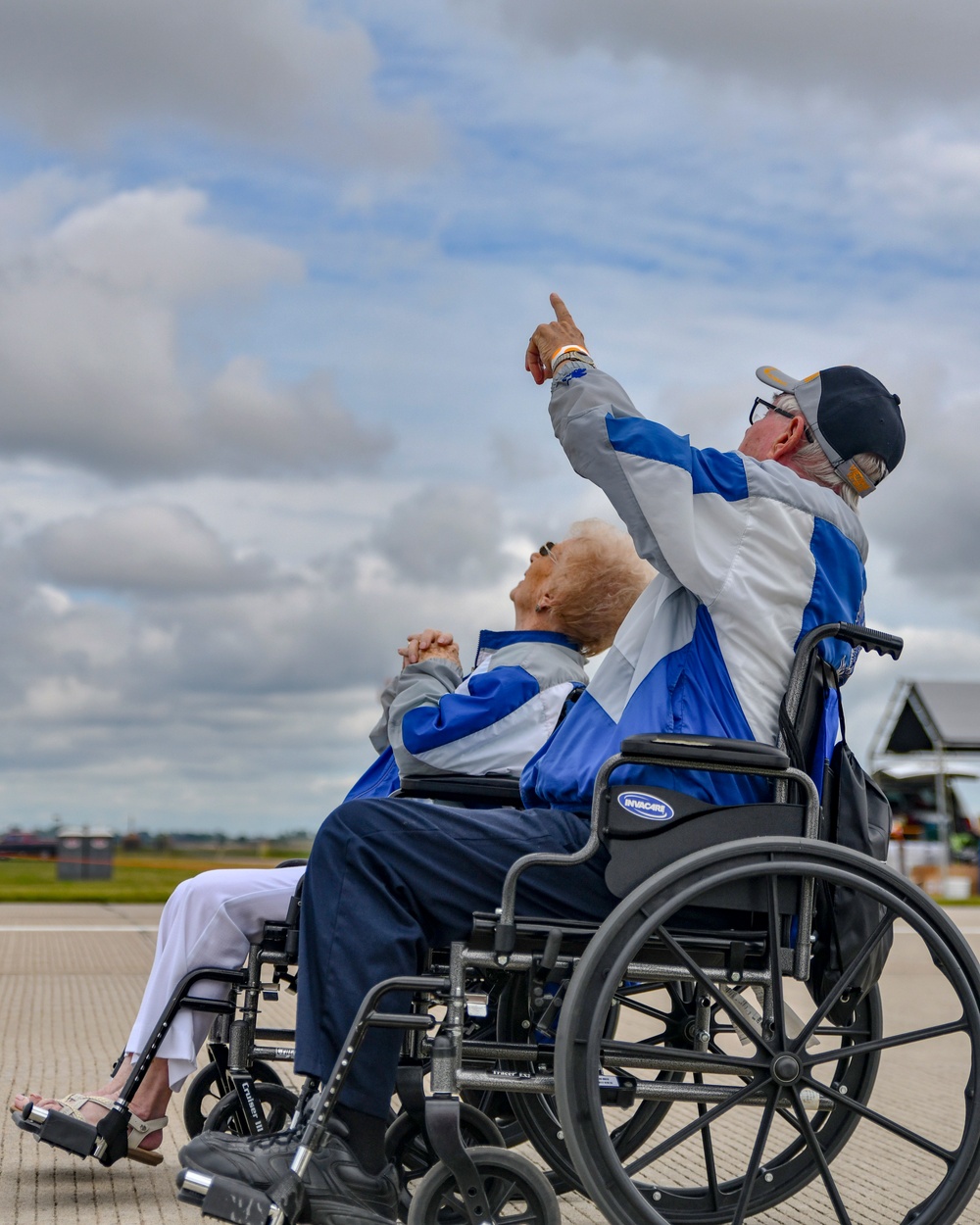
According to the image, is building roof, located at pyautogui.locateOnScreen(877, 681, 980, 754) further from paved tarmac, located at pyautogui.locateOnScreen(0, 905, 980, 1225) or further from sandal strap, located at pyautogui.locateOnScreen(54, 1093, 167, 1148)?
sandal strap, located at pyautogui.locateOnScreen(54, 1093, 167, 1148)

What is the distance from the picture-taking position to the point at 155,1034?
2891 millimetres

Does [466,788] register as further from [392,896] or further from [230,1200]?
[230,1200]

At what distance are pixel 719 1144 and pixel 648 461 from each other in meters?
2.13

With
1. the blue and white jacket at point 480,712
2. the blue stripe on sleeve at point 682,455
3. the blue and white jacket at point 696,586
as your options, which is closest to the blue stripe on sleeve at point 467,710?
the blue and white jacket at point 480,712

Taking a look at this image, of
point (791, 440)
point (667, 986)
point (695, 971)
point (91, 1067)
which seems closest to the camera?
point (695, 971)

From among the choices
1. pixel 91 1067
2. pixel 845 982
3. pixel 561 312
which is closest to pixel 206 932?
pixel 845 982

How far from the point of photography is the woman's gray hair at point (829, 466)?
9.28 feet

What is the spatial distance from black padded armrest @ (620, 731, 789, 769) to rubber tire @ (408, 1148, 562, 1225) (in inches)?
27.6

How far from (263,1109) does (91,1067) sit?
5.94ft

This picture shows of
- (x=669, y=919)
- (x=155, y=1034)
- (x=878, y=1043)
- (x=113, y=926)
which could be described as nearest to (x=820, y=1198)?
(x=878, y=1043)

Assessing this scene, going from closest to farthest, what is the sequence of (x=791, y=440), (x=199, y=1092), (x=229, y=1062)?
(x=791, y=440) < (x=229, y=1062) < (x=199, y=1092)

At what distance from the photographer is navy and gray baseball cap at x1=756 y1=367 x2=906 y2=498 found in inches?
111

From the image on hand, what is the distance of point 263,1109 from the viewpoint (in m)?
3.01

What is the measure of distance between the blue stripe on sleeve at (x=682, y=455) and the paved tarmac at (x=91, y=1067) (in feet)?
5.33
